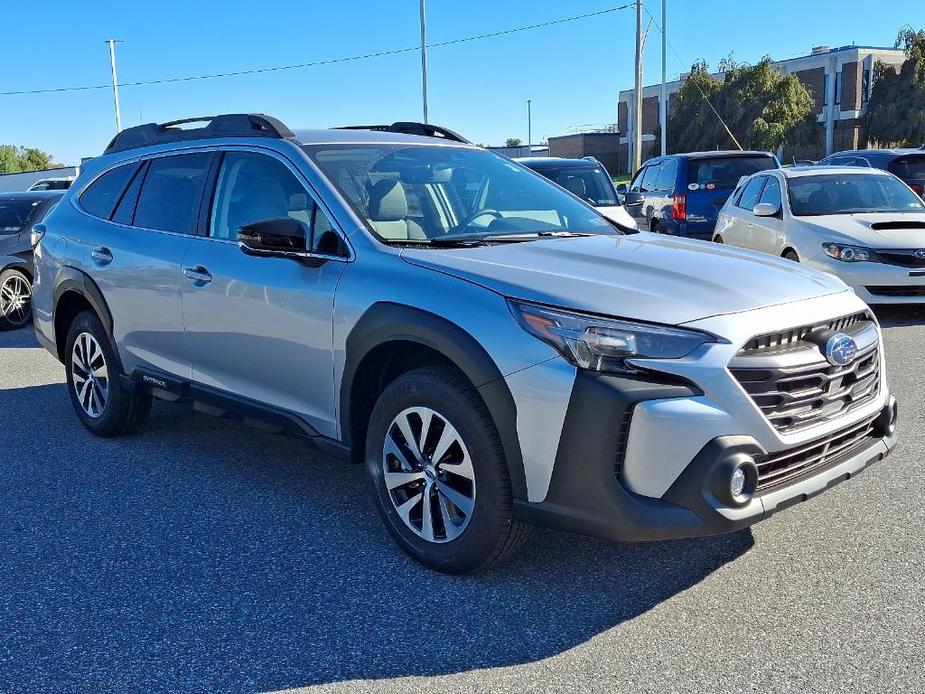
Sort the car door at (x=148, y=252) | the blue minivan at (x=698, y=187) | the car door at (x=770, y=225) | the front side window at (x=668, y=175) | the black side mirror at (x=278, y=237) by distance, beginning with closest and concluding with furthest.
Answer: the black side mirror at (x=278, y=237), the car door at (x=148, y=252), the car door at (x=770, y=225), the blue minivan at (x=698, y=187), the front side window at (x=668, y=175)

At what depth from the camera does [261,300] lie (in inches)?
172

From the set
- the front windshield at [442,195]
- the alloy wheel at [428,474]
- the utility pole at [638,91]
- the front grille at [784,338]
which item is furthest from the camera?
the utility pole at [638,91]

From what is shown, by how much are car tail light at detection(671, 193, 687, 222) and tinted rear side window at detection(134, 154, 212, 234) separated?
953 centimetres

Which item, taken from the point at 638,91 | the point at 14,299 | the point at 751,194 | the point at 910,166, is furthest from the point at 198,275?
the point at 638,91

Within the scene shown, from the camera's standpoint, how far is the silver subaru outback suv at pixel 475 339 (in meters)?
3.20

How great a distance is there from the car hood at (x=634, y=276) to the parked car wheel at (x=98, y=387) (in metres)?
2.60

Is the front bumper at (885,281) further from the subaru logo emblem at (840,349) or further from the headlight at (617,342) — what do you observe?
the headlight at (617,342)

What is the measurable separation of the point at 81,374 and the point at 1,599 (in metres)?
2.59

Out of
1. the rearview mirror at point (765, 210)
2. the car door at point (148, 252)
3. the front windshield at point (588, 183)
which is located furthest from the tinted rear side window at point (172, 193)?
the front windshield at point (588, 183)

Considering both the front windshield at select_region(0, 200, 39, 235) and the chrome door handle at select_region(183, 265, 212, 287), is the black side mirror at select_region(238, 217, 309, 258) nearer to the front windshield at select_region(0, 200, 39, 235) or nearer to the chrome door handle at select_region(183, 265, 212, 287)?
the chrome door handle at select_region(183, 265, 212, 287)

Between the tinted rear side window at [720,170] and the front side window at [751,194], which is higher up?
the tinted rear side window at [720,170]

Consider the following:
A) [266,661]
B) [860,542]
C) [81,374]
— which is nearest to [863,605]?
[860,542]

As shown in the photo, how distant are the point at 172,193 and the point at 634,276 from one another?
282 cm

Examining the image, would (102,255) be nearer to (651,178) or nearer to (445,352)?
(445,352)
